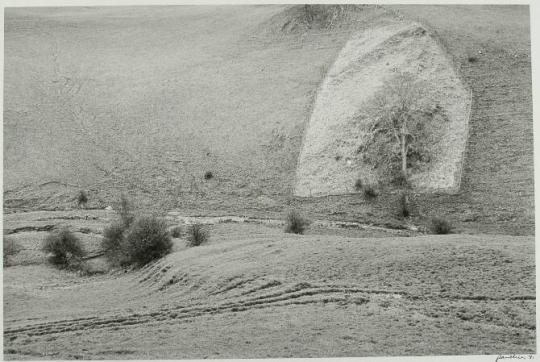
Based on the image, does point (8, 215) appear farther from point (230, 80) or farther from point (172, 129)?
point (230, 80)

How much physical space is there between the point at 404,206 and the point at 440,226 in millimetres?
2005

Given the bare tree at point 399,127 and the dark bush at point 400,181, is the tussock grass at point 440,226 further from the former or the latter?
the bare tree at point 399,127

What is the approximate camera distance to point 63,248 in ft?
77.1

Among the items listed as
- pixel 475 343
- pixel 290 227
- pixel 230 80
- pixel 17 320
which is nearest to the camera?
pixel 475 343

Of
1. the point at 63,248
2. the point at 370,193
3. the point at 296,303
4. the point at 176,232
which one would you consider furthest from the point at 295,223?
the point at 63,248

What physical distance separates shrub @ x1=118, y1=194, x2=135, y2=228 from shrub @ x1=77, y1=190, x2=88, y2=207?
1551 mm

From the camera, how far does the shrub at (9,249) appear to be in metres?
20.9

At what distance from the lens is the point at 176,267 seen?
21.1 metres

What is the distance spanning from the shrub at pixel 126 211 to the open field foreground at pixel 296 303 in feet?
10.3

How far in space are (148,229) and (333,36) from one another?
17.3m

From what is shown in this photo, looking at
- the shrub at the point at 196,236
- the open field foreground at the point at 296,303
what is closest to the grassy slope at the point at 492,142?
the open field foreground at the point at 296,303

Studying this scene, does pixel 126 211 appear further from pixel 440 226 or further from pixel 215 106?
pixel 440 226

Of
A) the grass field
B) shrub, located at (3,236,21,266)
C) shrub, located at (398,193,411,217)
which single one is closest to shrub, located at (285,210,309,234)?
the grass field

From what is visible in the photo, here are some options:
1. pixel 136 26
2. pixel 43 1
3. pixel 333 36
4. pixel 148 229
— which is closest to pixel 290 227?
pixel 148 229
